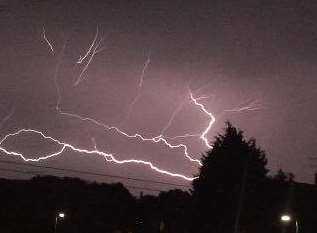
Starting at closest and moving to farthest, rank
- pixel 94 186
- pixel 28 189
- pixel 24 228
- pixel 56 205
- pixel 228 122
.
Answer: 1. pixel 228 122
2. pixel 24 228
3. pixel 56 205
4. pixel 28 189
5. pixel 94 186

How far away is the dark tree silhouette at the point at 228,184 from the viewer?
37.7m

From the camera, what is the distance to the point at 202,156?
142 feet

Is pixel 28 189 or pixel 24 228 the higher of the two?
pixel 28 189

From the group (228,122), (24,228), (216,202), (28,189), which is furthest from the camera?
(28,189)

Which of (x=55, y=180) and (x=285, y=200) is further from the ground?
(x=55, y=180)

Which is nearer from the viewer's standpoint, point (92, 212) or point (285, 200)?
point (285, 200)

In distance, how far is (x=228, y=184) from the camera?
39.7 meters

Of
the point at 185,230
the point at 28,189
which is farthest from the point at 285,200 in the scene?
the point at 28,189

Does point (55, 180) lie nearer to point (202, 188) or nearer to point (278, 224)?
point (202, 188)

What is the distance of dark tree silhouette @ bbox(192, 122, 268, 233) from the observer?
37.7 m

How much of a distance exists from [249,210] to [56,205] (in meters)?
40.7

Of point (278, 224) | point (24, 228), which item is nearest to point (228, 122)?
point (278, 224)

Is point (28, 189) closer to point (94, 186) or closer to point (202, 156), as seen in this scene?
point (94, 186)

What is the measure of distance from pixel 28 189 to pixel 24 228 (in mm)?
23876
